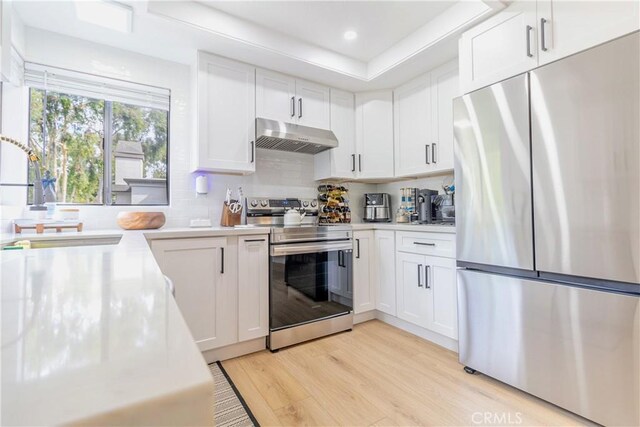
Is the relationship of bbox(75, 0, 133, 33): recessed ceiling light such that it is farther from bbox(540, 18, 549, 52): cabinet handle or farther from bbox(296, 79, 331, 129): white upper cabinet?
bbox(540, 18, 549, 52): cabinet handle

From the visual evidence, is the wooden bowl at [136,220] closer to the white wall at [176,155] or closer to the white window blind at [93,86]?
the white wall at [176,155]

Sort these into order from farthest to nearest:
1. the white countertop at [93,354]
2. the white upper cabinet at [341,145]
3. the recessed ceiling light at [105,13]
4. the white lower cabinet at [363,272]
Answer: the white upper cabinet at [341,145] → the white lower cabinet at [363,272] → the recessed ceiling light at [105,13] → the white countertop at [93,354]

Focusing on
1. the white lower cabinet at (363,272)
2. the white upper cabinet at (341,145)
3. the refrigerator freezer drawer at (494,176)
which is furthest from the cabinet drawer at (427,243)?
the white upper cabinet at (341,145)

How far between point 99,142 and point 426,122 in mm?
2749

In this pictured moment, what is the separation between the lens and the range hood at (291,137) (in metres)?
2.51

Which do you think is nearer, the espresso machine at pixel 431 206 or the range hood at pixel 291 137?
the range hood at pixel 291 137

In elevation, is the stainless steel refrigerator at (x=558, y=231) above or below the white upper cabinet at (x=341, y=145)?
below

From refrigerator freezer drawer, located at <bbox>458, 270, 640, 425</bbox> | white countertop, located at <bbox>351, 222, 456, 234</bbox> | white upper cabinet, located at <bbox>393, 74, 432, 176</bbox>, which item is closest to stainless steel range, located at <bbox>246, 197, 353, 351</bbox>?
white countertop, located at <bbox>351, 222, 456, 234</bbox>

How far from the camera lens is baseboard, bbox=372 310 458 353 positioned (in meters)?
2.27

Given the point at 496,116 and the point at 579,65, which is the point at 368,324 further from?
the point at 579,65

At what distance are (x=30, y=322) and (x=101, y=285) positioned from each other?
0.19 metres

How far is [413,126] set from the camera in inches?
111

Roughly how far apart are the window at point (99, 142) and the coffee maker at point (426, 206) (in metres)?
2.28

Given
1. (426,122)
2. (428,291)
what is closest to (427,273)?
(428,291)
